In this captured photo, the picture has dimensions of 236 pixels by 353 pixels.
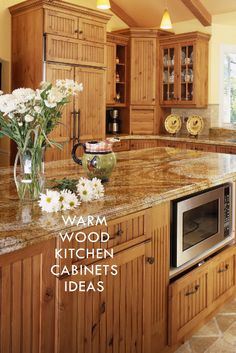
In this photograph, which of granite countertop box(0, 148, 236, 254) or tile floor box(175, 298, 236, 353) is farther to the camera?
tile floor box(175, 298, 236, 353)

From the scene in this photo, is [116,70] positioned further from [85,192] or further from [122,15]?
[85,192]

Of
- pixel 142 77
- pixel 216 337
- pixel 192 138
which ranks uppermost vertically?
pixel 142 77

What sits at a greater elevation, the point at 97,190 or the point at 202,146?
the point at 202,146

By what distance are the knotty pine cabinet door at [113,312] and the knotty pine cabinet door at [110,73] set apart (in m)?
4.71

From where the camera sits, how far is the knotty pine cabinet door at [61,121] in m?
5.07

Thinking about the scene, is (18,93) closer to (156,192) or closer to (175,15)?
(156,192)

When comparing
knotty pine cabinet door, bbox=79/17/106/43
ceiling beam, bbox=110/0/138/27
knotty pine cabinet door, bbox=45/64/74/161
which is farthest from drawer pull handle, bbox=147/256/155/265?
ceiling beam, bbox=110/0/138/27

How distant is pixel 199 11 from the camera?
607cm

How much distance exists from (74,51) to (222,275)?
3446 mm

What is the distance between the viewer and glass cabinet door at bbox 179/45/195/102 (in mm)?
6387

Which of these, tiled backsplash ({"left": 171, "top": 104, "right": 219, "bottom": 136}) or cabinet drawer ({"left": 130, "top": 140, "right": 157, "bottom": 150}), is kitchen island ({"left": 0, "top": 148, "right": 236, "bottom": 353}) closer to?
cabinet drawer ({"left": 130, "top": 140, "right": 157, "bottom": 150})

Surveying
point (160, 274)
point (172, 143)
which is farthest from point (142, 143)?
point (160, 274)

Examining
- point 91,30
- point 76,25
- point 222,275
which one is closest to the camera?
point 222,275

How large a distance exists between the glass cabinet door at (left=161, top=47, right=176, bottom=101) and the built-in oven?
3985 mm
